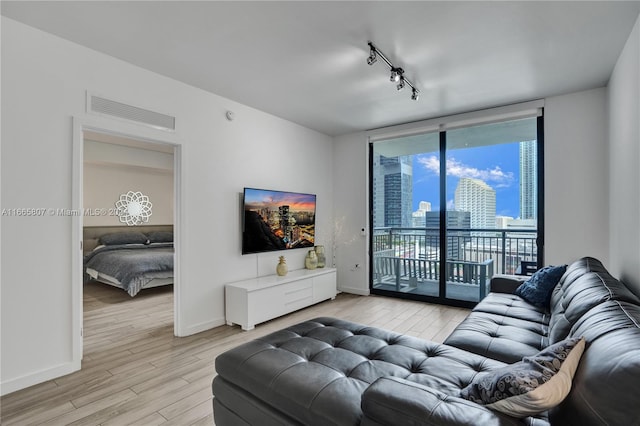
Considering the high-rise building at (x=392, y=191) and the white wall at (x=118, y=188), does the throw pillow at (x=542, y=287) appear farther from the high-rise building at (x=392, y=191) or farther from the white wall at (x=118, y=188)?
the white wall at (x=118, y=188)

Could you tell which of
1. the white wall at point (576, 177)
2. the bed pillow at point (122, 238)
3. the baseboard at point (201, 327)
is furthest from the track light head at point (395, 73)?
the bed pillow at point (122, 238)

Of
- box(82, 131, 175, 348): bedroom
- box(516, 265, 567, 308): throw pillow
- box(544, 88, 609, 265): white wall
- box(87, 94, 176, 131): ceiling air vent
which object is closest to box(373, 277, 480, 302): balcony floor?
box(544, 88, 609, 265): white wall

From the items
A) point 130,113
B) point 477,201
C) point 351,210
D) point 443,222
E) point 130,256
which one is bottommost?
point 130,256

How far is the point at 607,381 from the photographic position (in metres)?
0.87

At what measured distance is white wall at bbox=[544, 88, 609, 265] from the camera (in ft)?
11.1

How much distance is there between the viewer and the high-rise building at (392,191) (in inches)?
194

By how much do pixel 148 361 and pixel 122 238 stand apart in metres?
4.23

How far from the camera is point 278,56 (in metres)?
2.75

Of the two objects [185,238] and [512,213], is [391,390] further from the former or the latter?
[512,213]

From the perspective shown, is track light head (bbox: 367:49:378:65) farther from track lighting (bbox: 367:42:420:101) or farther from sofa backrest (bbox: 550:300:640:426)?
sofa backrest (bbox: 550:300:640:426)

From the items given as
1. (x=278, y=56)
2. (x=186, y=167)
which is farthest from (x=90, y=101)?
(x=278, y=56)

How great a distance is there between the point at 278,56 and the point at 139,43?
110cm

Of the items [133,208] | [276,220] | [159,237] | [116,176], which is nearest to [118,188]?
[116,176]

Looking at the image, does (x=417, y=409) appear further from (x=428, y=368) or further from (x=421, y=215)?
(x=421, y=215)
